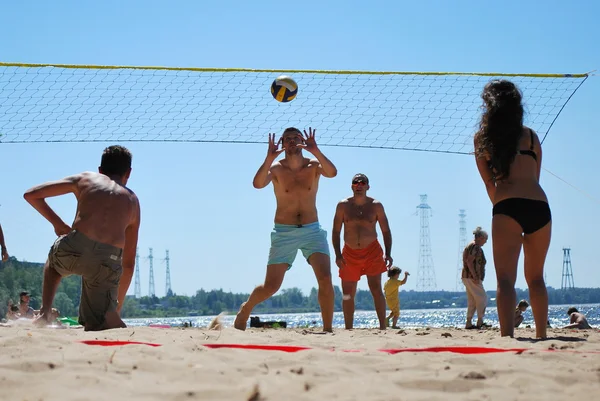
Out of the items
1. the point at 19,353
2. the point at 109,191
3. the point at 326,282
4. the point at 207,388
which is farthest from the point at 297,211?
the point at 207,388

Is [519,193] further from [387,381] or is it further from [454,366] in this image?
[387,381]

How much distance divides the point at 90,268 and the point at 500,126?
2742 millimetres

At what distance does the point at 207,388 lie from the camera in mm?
2975

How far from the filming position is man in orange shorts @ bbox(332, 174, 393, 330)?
337 inches

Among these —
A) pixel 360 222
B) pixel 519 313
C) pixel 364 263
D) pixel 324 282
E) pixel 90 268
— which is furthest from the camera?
pixel 519 313

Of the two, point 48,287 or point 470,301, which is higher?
point 470,301

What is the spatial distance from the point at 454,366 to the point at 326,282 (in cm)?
350

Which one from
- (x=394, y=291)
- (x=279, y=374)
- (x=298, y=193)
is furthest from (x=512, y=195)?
(x=394, y=291)

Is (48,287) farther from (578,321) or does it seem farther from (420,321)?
(420,321)

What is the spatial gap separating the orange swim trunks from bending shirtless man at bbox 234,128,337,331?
1606 millimetres

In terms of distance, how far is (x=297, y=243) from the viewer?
6988 millimetres

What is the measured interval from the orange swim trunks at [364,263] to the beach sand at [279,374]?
179 inches

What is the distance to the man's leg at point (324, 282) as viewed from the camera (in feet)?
22.6

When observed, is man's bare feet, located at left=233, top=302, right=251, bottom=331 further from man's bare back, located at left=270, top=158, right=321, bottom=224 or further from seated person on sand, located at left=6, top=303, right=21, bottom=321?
seated person on sand, located at left=6, top=303, right=21, bottom=321
